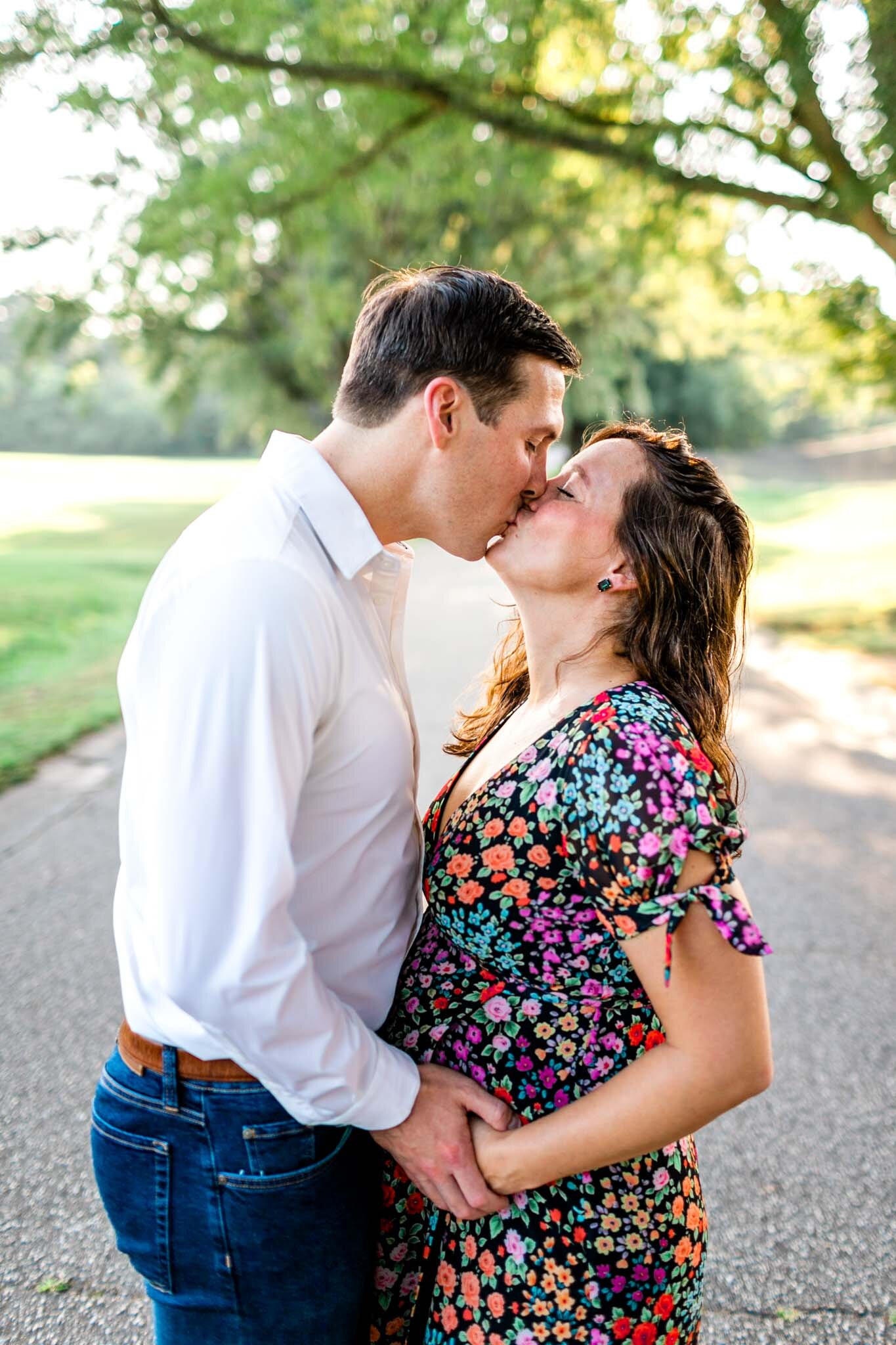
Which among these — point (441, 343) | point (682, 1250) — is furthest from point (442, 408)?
point (682, 1250)

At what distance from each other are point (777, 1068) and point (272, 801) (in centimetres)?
335

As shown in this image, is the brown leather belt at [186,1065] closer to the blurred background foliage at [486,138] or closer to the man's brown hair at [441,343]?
the man's brown hair at [441,343]

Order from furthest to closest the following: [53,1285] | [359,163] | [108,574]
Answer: [108,574]
[359,163]
[53,1285]

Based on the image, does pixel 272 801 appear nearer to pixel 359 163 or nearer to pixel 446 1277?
pixel 446 1277

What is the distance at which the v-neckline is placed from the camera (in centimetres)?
181

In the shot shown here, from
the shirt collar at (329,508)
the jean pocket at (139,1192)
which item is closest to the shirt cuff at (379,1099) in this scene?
the jean pocket at (139,1192)

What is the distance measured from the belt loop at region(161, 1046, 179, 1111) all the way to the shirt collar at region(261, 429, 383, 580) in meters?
0.85

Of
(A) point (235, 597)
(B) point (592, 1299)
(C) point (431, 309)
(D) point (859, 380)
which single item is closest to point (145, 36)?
(C) point (431, 309)

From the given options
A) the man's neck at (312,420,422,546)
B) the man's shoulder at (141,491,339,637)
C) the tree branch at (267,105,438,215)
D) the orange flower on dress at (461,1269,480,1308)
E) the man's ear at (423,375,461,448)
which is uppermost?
the tree branch at (267,105,438,215)

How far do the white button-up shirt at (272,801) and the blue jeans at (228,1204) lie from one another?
0.11 m

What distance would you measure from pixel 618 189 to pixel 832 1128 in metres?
10.4

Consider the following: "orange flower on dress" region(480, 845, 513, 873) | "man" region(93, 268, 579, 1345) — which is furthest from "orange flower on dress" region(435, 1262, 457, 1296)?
"orange flower on dress" region(480, 845, 513, 873)

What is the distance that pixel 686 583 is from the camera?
6.66ft

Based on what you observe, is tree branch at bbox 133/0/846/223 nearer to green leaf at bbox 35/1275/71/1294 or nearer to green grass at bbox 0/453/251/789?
green grass at bbox 0/453/251/789
